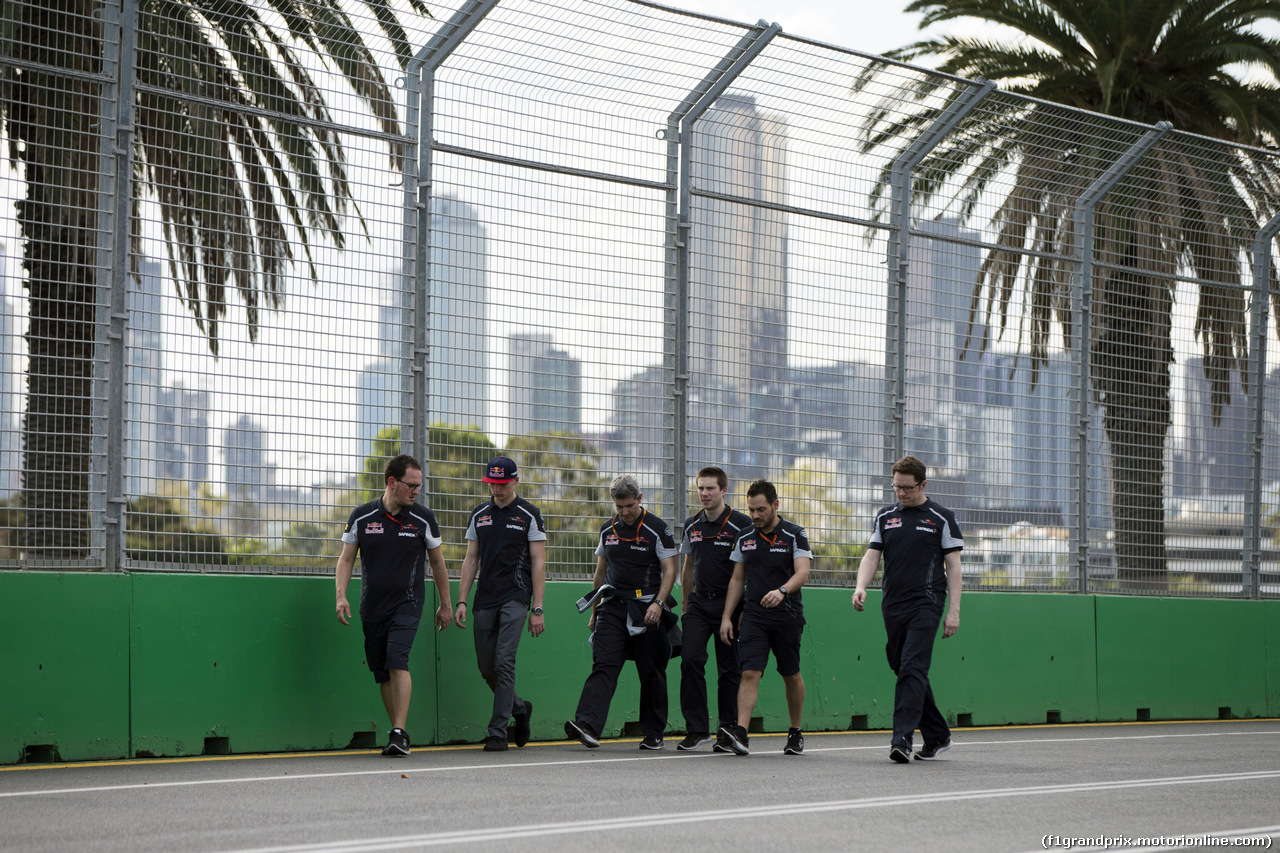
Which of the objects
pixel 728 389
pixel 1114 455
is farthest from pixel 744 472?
pixel 1114 455

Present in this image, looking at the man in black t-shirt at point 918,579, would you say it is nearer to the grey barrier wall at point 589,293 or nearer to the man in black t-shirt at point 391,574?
the grey barrier wall at point 589,293

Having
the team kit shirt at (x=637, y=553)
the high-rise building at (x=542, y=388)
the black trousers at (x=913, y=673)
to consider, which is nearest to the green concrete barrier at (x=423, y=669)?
the team kit shirt at (x=637, y=553)

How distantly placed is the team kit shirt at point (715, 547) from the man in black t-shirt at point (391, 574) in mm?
1935

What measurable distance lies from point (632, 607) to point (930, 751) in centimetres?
227

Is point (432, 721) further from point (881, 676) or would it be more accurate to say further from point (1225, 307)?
point (1225, 307)

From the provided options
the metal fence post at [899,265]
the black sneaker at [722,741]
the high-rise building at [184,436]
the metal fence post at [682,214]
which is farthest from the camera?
the metal fence post at [899,265]

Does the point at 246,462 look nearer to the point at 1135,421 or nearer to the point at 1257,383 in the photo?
the point at 1135,421

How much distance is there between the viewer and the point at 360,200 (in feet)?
34.2

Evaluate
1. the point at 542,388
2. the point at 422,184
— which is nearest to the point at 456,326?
the point at 542,388

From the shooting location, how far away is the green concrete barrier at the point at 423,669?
8.81 meters

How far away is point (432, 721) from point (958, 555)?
3783mm

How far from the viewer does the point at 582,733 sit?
10.2 meters

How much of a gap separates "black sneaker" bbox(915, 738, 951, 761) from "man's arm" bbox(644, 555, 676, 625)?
1.99 meters

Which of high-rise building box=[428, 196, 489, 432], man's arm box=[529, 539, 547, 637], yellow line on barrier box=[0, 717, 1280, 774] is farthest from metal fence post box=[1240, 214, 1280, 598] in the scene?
high-rise building box=[428, 196, 489, 432]
